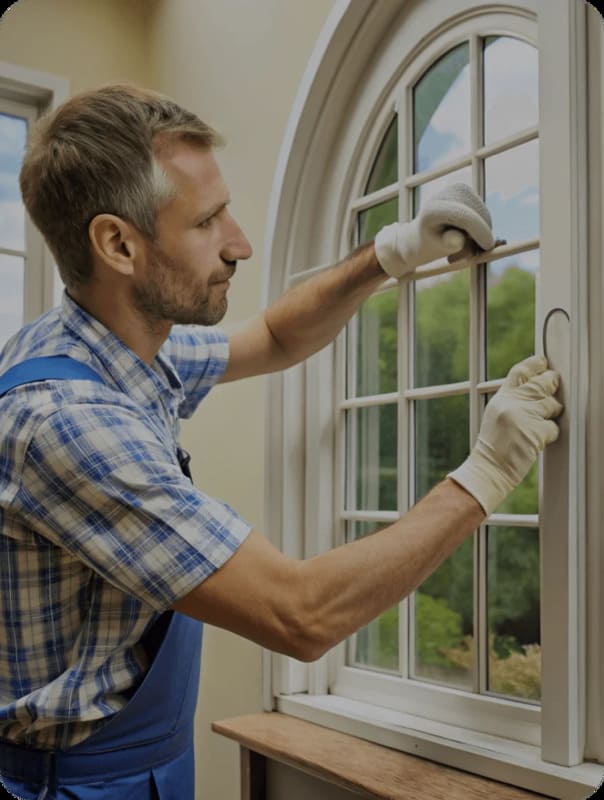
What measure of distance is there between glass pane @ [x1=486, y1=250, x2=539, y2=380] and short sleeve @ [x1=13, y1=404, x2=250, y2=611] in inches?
26.2

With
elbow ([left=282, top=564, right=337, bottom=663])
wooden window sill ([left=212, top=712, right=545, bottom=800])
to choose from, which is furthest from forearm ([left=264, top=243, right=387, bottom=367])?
wooden window sill ([left=212, top=712, right=545, bottom=800])

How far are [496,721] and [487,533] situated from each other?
344mm

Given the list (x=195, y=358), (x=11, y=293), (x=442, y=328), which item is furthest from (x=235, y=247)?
(x=11, y=293)

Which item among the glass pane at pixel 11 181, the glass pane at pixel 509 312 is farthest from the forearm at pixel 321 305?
the glass pane at pixel 11 181

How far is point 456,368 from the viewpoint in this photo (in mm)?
1891

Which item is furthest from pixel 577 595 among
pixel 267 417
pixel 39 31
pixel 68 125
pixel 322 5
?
pixel 39 31

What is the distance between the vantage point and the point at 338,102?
217 cm

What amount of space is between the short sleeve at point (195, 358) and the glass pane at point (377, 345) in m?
0.37

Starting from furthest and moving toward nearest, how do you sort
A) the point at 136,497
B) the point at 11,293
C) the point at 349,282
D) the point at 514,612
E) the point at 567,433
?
the point at 11,293
the point at 349,282
the point at 514,612
the point at 567,433
the point at 136,497

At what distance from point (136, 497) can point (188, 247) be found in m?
0.48

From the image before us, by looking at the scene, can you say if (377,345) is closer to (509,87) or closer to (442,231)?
(442,231)

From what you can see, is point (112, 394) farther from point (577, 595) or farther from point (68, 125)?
point (577, 595)

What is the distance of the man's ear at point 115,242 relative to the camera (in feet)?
5.14

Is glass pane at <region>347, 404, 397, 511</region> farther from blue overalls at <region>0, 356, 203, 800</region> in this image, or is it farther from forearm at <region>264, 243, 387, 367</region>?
blue overalls at <region>0, 356, 203, 800</region>
